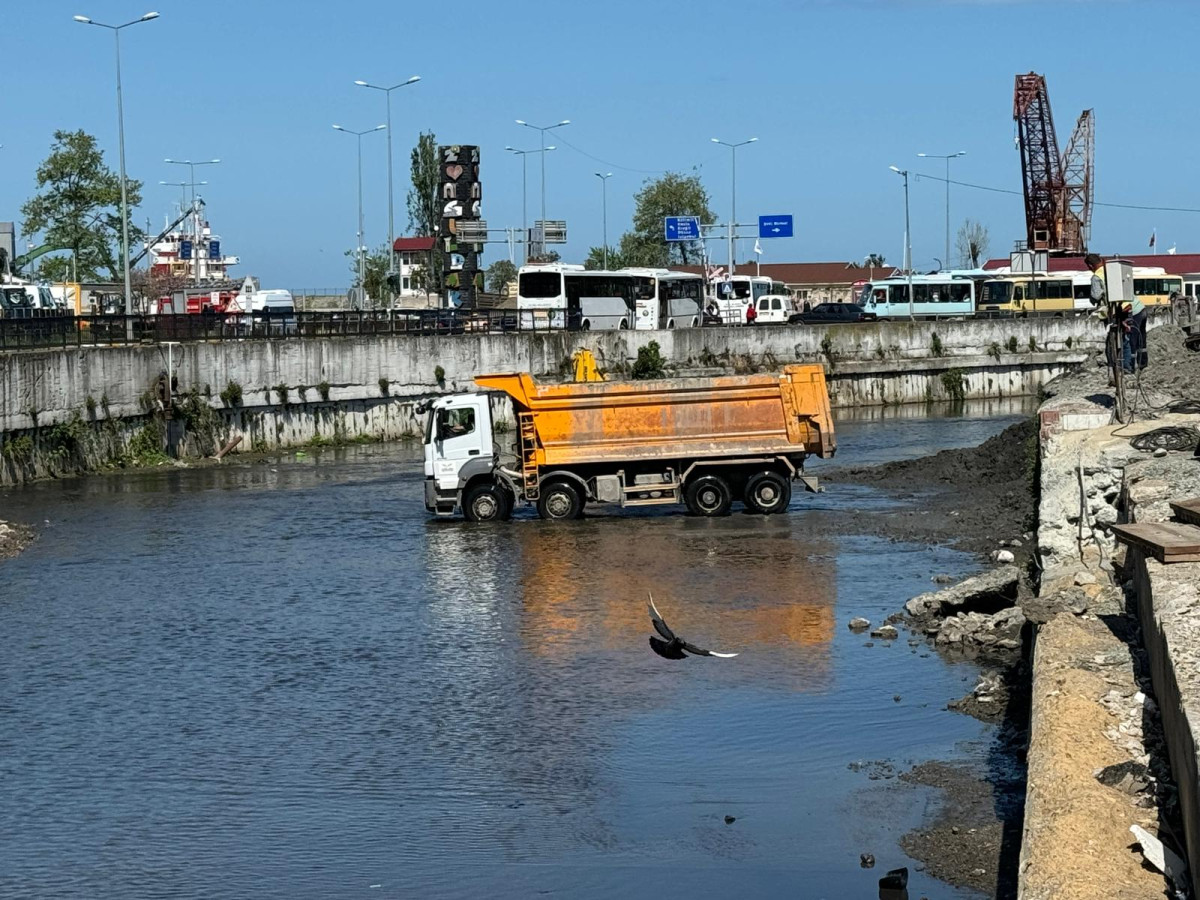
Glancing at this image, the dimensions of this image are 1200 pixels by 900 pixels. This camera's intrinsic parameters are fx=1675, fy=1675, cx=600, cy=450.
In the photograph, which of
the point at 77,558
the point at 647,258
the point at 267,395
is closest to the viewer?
the point at 77,558

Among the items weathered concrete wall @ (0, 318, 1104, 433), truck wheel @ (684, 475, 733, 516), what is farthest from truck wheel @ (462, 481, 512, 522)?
weathered concrete wall @ (0, 318, 1104, 433)

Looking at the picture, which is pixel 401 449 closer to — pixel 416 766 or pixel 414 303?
pixel 416 766

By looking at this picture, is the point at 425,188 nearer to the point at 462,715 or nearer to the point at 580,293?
the point at 580,293

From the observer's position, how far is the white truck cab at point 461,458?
96.8ft

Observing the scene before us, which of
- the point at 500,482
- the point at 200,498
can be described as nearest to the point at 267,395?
the point at 200,498

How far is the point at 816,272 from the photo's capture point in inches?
6004

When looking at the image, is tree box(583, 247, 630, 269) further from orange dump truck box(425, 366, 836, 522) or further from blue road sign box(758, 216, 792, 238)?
orange dump truck box(425, 366, 836, 522)

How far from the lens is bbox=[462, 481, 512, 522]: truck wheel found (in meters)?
30.1

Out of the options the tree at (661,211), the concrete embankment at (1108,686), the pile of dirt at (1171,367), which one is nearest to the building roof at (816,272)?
the tree at (661,211)

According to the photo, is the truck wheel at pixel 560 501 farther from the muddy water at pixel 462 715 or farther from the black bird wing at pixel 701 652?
the black bird wing at pixel 701 652

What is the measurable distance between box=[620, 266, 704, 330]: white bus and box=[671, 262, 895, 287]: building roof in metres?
79.0

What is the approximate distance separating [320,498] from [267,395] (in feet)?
35.7

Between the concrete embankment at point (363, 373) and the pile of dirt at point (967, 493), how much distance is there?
15015 mm

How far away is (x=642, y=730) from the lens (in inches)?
605
